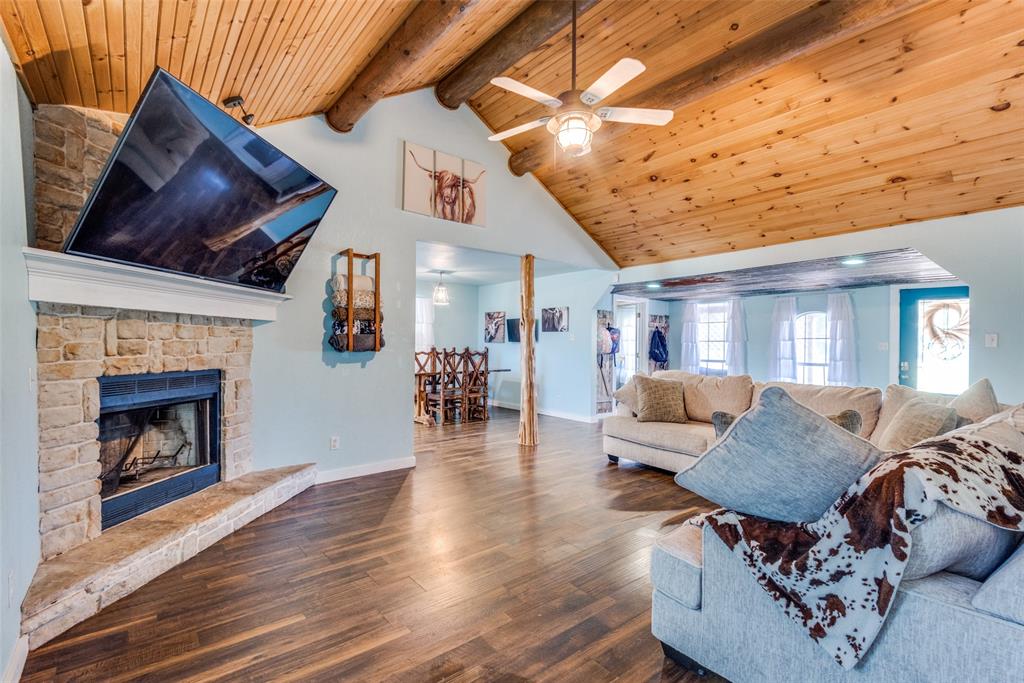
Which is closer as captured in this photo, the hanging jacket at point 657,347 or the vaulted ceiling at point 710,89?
the vaulted ceiling at point 710,89

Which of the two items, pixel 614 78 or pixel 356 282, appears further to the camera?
pixel 356 282

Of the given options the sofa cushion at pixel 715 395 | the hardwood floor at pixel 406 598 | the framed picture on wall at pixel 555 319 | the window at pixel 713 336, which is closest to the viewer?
the hardwood floor at pixel 406 598

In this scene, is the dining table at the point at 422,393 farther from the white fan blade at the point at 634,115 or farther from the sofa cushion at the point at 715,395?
the white fan blade at the point at 634,115

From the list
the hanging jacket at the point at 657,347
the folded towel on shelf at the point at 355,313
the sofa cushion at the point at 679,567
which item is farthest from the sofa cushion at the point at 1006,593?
the hanging jacket at the point at 657,347

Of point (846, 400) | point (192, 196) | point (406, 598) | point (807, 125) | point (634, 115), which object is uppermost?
point (807, 125)

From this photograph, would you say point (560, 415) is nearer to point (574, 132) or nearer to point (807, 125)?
point (807, 125)

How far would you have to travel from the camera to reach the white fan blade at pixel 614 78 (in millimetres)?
2378

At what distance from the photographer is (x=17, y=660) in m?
1.68

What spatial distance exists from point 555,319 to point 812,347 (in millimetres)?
3832

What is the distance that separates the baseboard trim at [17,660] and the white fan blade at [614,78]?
3.36m

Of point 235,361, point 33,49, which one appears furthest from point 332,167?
point 33,49

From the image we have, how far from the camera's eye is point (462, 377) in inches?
275

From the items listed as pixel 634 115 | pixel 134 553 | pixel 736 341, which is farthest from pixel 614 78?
pixel 736 341

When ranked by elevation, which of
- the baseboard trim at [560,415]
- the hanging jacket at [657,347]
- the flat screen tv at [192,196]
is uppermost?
the flat screen tv at [192,196]
